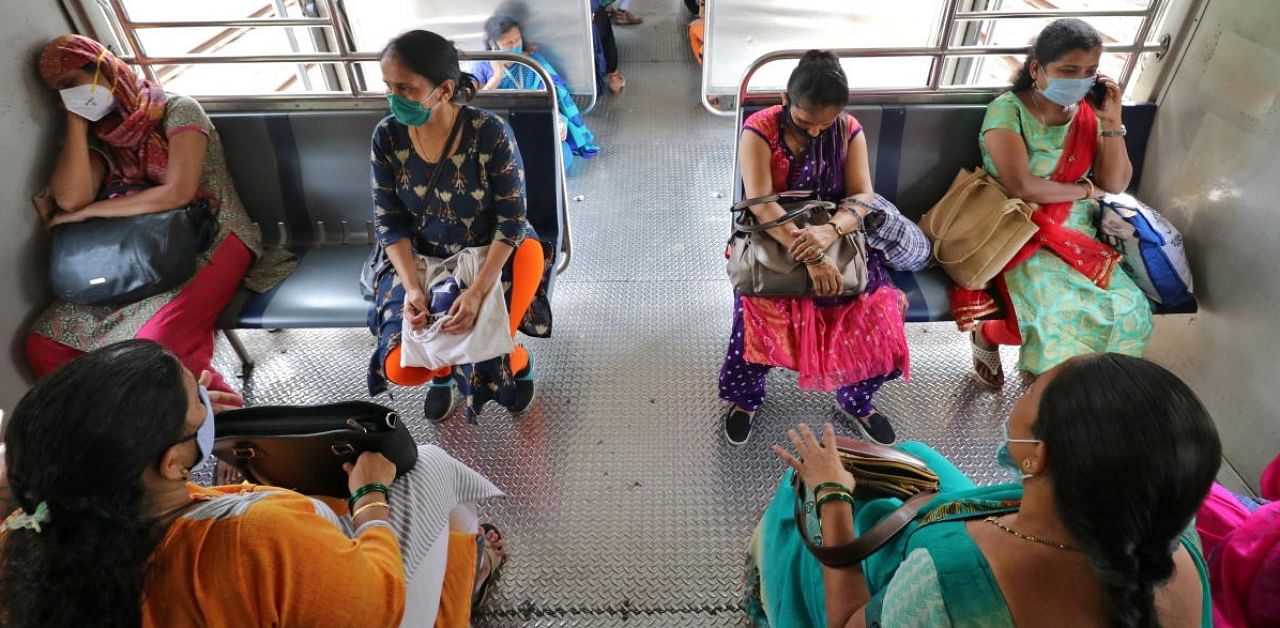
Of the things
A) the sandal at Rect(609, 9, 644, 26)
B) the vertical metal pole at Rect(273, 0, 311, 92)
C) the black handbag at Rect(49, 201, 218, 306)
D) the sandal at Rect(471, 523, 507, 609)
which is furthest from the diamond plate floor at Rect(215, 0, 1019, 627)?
the sandal at Rect(609, 9, 644, 26)

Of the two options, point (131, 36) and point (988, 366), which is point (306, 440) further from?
point (988, 366)

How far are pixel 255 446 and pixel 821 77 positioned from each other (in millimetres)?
2009

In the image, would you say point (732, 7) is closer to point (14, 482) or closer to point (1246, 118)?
point (1246, 118)

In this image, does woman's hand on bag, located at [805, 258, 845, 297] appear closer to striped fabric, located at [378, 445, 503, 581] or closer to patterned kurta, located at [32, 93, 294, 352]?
striped fabric, located at [378, 445, 503, 581]

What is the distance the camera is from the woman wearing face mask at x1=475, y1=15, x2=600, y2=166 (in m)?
3.67

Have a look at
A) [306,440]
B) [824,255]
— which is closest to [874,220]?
[824,255]

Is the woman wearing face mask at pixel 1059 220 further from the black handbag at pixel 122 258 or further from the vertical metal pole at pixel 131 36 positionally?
the vertical metal pole at pixel 131 36

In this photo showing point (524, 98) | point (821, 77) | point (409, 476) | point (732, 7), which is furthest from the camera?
point (732, 7)

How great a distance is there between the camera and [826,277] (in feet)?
7.55

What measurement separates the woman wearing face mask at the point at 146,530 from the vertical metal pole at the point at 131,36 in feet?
7.64

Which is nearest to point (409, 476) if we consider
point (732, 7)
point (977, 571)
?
point (977, 571)

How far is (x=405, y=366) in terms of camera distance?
93.1 inches

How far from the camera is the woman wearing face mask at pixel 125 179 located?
245 cm

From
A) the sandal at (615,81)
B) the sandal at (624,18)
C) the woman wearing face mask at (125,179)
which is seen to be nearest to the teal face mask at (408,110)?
the woman wearing face mask at (125,179)
